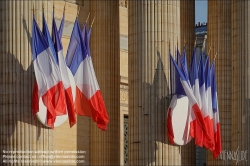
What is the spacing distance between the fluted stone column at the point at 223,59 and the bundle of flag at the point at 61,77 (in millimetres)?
8297

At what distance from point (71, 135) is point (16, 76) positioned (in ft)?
24.9

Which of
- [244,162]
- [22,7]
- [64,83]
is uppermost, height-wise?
[22,7]

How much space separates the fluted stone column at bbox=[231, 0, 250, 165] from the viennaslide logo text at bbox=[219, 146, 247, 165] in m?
0.12

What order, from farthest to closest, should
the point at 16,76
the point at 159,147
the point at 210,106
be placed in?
the point at 210,106 < the point at 159,147 < the point at 16,76

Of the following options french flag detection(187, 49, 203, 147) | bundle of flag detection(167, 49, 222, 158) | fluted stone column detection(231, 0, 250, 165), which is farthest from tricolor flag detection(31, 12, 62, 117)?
fluted stone column detection(231, 0, 250, 165)

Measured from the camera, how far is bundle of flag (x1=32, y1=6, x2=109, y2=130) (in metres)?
36.9

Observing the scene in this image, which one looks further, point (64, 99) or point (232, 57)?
point (232, 57)

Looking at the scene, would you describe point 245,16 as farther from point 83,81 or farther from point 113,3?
point 83,81

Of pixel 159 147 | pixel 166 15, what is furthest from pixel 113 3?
pixel 159 147

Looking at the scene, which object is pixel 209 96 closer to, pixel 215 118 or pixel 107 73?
pixel 215 118

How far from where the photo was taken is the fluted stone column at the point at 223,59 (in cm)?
4597

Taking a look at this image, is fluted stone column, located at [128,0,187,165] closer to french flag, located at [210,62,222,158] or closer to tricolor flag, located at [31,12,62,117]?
french flag, located at [210,62,222,158]

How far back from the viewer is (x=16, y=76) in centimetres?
3697

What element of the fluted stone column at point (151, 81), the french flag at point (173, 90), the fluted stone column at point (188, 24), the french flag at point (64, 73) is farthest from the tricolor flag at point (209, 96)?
the french flag at point (64, 73)
